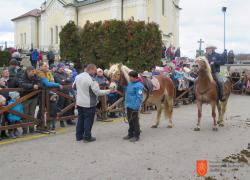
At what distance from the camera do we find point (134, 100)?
31.9 feet

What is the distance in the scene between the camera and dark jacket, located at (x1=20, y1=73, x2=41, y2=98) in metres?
10.3

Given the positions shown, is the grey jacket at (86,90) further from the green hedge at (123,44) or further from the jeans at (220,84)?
the green hedge at (123,44)

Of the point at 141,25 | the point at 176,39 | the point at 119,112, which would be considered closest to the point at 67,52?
the point at 141,25

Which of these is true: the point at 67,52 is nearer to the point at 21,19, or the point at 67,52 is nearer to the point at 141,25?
the point at 141,25

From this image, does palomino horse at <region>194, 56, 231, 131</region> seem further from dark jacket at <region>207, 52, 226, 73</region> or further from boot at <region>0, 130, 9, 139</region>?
boot at <region>0, 130, 9, 139</region>

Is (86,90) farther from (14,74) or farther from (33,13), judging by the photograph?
(33,13)

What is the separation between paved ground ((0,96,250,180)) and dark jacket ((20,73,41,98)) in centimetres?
147

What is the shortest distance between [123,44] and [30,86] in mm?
14313

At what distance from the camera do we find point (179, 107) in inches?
697

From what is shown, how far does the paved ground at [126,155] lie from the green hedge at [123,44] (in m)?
12.3

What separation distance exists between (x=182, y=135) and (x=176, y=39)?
3599cm

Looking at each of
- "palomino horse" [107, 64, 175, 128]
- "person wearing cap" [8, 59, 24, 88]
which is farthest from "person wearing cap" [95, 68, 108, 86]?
"person wearing cap" [8, 59, 24, 88]

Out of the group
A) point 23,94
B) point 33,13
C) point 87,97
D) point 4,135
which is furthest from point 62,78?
point 33,13

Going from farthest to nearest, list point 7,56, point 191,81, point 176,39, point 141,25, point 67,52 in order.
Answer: point 176,39 → point 7,56 → point 67,52 → point 141,25 → point 191,81
